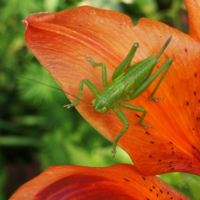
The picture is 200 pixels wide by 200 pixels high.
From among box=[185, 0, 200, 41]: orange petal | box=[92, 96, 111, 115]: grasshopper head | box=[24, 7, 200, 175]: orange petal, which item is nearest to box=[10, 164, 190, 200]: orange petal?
box=[24, 7, 200, 175]: orange petal

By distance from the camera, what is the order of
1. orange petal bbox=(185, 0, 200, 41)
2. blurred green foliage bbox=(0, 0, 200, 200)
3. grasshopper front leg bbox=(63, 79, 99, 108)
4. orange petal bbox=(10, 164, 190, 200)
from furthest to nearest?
blurred green foliage bbox=(0, 0, 200, 200), orange petal bbox=(185, 0, 200, 41), grasshopper front leg bbox=(63, 79, 99, 108), orange petal bbox=(10, 164, 190, 200)

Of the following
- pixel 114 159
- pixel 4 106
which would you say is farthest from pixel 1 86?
pixel 114 159

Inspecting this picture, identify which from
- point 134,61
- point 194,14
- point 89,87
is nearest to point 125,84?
point 134,61

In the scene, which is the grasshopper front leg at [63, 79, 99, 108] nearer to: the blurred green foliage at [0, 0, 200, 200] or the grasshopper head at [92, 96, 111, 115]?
the grasshopper head at [92, 96, 111, 115]

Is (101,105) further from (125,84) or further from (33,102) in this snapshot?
(33,102)

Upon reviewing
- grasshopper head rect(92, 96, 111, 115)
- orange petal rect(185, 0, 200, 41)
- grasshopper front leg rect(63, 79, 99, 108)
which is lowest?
Answer: grasshopper head rect(92, 96, 111, 115)

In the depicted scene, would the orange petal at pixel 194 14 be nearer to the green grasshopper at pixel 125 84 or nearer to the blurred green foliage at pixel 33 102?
the green grasshopper at pixel 125 84

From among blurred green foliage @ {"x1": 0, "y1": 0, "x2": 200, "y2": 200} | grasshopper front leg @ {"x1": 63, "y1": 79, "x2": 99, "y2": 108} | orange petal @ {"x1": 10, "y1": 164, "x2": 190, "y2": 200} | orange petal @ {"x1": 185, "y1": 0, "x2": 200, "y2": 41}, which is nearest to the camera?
orange petal @ {"x1": 10, "y1": 164, "x2": 190, "y2": 200}
